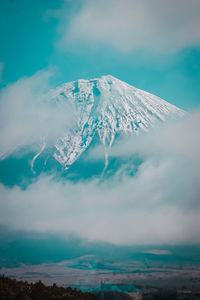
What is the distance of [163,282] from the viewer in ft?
573

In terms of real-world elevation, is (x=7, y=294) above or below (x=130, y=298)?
above

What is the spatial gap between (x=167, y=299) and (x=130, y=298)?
15420 millimetres

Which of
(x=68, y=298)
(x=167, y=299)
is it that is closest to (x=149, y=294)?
(x=167, y=299)

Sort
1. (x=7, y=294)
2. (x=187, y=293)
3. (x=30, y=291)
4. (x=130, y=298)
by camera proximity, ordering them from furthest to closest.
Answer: (x=187, y=293)
(x=130, y=298)
(x=30, y=291)
(x=7, y=294)

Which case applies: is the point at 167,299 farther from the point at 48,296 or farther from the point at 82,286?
the point at 48,296

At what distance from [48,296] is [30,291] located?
193 cm

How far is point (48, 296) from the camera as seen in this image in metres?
31.1

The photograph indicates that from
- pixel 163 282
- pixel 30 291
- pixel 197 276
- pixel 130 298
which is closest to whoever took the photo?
pixel 30 291

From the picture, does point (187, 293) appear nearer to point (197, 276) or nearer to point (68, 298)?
point (197, 276)

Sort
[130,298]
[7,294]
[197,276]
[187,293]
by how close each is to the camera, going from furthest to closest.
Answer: [197,276] → [187,293] → [130,298] → [7,294]

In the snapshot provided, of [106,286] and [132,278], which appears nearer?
[106,286]

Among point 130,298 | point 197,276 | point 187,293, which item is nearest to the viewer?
point 130,298

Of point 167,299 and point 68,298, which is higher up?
point 68,298

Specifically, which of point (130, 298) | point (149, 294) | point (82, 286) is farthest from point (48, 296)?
point (82, 286)
